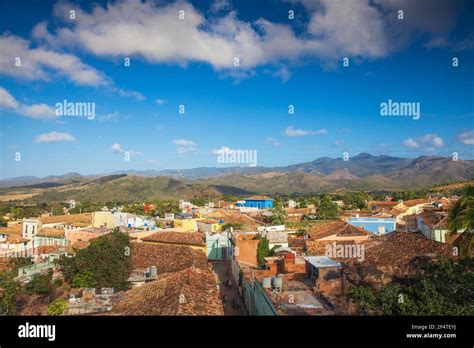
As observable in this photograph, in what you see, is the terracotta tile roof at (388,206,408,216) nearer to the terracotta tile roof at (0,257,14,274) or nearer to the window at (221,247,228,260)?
the window at (221,247,228,260)

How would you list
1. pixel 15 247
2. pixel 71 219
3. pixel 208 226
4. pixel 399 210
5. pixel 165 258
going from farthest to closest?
pixel 399 210 < pixel 71 219 < pixel 208 226 < pixel 15 247 < pixel 165 258

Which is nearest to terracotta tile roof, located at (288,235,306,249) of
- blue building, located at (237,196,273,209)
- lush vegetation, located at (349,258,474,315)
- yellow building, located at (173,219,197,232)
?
yellow building, located at (173,219,197,232)

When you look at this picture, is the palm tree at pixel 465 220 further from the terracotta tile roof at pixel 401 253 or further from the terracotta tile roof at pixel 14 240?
the terracotta tile roof at pixel 14 240

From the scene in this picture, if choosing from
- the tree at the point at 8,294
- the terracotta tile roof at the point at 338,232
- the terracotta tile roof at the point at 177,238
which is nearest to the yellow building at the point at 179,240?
the terracotta tile roof at the point at 177,238

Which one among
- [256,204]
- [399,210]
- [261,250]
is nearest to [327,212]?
[399,210]

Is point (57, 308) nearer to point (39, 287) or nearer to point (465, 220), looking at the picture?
point (39, 287)
